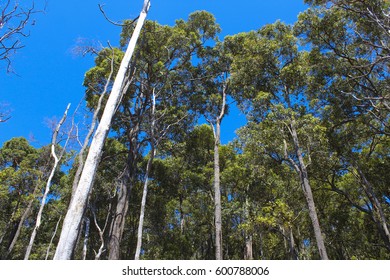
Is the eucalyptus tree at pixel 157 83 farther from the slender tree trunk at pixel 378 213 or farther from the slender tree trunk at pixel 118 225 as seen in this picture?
the slender tree trunk at pixel 378 213

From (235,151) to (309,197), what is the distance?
7433 mm

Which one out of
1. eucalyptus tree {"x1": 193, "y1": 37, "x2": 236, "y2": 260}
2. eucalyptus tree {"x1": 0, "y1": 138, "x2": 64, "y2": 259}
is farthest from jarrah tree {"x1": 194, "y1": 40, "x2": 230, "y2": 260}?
eucalyptus tree {"x1": 0, "y1": 138, "x2": 64, "y2": 259}

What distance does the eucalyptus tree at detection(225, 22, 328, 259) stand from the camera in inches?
417

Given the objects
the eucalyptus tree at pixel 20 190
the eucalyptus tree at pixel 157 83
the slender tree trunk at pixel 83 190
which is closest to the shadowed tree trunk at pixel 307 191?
the eucalyptus tree at pixel 157 83

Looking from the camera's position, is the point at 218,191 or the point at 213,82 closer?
the point at 218,191

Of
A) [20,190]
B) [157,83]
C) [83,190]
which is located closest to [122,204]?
[157,83]

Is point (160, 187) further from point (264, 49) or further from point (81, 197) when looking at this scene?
point (81, 197)

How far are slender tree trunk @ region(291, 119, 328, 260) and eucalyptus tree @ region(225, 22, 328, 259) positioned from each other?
5 centimetres

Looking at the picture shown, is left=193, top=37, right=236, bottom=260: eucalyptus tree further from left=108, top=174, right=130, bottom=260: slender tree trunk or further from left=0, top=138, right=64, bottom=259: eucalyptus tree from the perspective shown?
left=0, top=138, right=64, bottom=259: eucalyptus tree

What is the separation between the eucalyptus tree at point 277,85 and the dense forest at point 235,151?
49 mm

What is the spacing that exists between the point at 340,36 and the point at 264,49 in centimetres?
288

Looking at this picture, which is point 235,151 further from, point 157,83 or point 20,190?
point 20,190

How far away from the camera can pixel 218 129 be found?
13.4m

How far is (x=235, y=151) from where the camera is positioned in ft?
53.5
